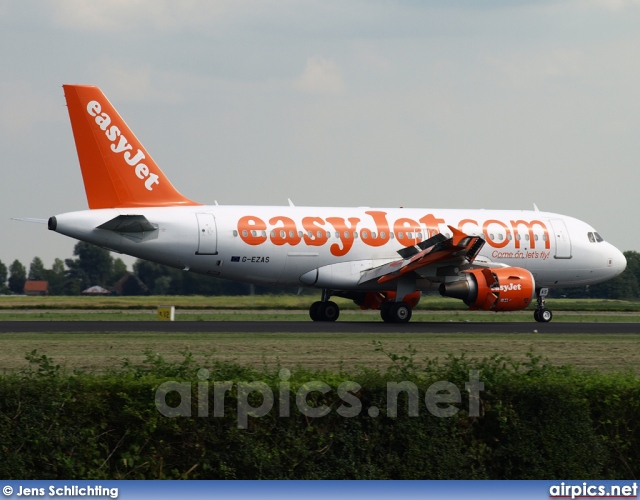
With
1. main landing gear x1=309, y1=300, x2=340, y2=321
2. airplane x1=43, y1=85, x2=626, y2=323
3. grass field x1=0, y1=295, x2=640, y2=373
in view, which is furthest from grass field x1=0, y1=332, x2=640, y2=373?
main landing gear x1=309, y1=300, x2=340, y2=321

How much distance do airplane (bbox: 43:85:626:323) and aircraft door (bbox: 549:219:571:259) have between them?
3407mm

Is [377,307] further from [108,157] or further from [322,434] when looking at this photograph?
[322,434]

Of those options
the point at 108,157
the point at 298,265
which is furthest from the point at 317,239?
the point at 108,157

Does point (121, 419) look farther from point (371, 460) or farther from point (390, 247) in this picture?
Answer: point (390, 247)

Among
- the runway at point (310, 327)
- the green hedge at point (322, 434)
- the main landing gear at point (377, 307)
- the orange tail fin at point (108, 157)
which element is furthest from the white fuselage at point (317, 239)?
the green hedge at point (322, 434)

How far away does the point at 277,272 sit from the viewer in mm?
36938

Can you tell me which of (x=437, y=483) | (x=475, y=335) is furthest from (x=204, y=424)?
(x=475, y=335)

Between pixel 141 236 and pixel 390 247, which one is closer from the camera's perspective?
pixel 141 236

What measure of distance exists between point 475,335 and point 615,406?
20025 mm

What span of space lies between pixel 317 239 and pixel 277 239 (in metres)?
1.59

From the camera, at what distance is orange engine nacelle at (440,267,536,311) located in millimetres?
35188

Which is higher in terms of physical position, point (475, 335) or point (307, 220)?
point (307, 220)

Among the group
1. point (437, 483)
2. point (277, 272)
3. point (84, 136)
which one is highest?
point (84, 136)

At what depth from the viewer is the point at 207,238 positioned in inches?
1401
